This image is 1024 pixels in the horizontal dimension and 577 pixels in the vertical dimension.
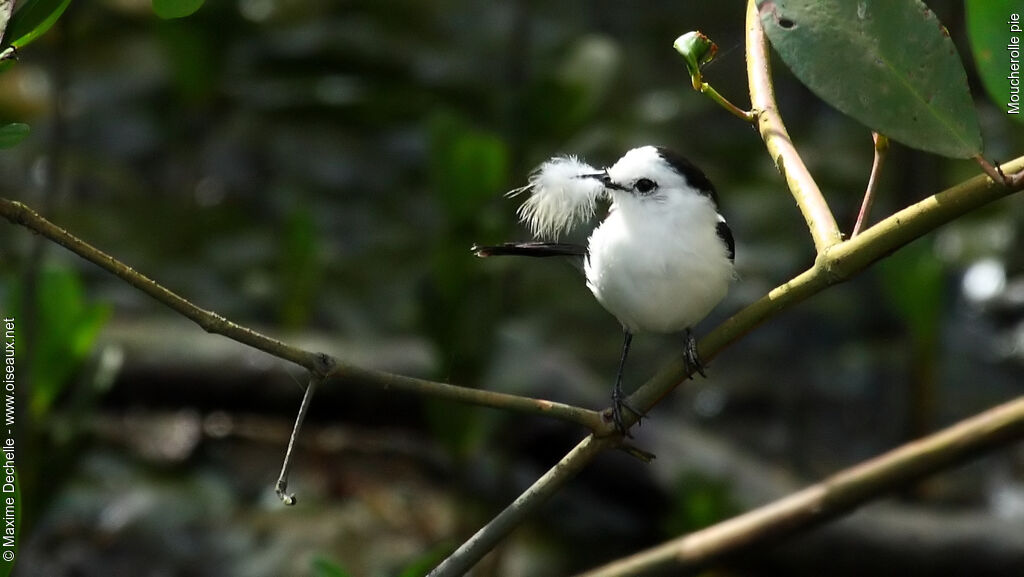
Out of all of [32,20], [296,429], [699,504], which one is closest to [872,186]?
[296,429]

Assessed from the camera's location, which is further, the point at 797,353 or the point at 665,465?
the point at 797,353

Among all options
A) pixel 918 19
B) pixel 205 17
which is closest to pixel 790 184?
pixel 918 19

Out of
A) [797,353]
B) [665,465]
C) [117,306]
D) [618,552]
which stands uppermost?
[797,353]

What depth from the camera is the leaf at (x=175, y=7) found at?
75 cm

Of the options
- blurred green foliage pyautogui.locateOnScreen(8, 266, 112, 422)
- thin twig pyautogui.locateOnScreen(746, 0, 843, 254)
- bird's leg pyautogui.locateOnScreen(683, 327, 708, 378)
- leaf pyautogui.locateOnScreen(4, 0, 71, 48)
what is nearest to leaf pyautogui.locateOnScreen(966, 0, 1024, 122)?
thin twig pyautogui.locateOnScreen(746, 0, 843, 254)

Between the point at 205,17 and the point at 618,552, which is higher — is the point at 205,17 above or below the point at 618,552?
above

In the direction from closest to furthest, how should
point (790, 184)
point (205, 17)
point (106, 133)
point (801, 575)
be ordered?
point (790, 184) → point (801, 575) → point (205, 17) → point (106, 133)

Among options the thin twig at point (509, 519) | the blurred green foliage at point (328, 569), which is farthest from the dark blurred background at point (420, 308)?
the thin twig at point (509, 519)

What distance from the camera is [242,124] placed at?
424 centimetres

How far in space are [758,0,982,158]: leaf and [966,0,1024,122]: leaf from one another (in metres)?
0.02

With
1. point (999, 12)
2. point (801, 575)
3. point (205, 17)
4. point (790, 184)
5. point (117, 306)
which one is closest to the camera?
point (999, 12)

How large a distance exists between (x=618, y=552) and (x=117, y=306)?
1575mm

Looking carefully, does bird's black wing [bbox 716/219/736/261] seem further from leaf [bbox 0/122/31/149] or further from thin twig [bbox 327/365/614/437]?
leaf [bbox 0/122/31/149]

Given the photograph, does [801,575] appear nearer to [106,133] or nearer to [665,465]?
[665,465]
